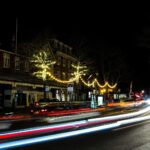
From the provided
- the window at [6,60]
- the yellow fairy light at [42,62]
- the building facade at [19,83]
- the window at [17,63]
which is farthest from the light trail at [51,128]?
the window at [17,63]

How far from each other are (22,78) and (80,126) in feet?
126

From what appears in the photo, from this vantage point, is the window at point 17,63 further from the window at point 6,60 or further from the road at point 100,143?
the road at point 100,143

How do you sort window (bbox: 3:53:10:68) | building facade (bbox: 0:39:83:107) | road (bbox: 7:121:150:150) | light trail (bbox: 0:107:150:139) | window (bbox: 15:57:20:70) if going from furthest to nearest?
window (bbox: 15:57:20:70), window (bbox: 3:53:10:68), building facade (bbox: 0:39:83:107), light trail (bbox: 0:107:150:139), road (bbox: 7:121:150:150)

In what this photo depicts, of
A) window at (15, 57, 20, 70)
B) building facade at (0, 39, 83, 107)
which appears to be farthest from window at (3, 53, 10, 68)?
window at (15, 57, 20, 70)

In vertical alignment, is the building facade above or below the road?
above

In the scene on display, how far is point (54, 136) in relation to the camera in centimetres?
1755

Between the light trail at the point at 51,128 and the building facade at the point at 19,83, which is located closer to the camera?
the light trail at the point at 51,128

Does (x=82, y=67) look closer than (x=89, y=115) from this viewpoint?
No

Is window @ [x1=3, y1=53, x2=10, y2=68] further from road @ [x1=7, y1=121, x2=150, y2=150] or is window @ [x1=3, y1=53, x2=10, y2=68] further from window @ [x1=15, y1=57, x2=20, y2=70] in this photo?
road @ [x1=7, y1=121, x2=150, y2=150]

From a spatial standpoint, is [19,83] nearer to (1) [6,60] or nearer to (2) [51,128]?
(1) [6,60]

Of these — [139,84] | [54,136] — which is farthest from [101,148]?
[139,84]

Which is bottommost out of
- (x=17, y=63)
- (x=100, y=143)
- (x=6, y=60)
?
(x=100, y=143)

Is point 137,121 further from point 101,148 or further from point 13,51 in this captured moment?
point 13,51

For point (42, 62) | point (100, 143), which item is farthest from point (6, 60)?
point (100, 143)
